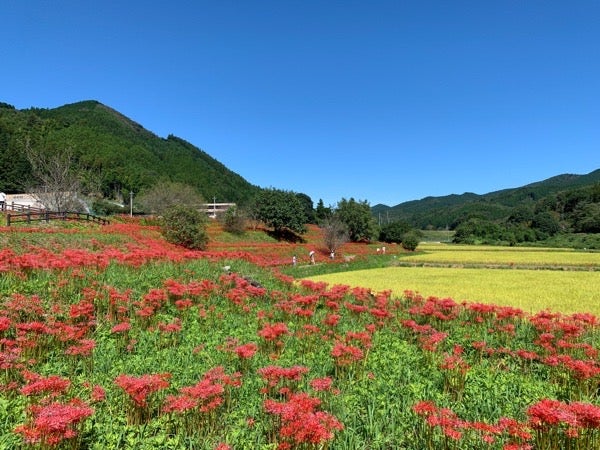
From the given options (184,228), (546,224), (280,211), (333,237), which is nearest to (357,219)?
(280,211)

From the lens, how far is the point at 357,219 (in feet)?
225

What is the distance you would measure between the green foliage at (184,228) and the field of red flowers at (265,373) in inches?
1007

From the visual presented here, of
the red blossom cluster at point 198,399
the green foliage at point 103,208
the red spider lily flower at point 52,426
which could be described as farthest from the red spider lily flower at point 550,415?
the green foliage at point 103,208

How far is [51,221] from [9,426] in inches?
1314

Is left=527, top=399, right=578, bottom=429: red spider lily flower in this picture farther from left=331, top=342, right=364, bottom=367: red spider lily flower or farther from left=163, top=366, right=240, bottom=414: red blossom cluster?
left=163, top=366, right=240, bottom=414: red blossom cluster

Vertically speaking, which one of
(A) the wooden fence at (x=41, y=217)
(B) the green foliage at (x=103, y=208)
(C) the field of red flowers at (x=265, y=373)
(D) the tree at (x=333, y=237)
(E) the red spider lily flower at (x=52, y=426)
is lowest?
(C) the field of red flowers at (x=265, y=373)

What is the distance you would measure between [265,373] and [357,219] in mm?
65296

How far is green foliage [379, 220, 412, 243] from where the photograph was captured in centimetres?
7275

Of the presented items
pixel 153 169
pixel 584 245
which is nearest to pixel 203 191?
pixel 153 169

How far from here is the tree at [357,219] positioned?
6869cm

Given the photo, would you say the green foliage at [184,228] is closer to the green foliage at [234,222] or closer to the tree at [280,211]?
the green foliage at [234,222]

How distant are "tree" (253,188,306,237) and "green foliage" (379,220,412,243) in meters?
20.6

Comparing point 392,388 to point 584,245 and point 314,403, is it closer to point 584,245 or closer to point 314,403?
point 314,403

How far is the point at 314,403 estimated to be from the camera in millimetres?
3561
